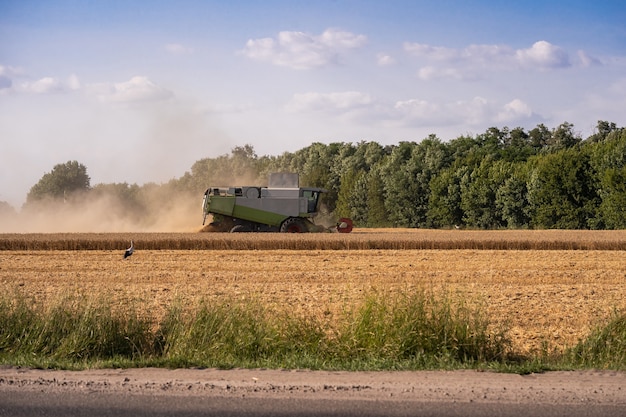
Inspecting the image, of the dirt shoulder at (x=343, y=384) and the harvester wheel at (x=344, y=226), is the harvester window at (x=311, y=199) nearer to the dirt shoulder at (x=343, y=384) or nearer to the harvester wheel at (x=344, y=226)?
the harvester wheel at (x=344, y=226)

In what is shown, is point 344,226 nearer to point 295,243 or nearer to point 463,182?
point 295,243

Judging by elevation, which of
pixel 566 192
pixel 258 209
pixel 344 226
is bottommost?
pixel 344 226

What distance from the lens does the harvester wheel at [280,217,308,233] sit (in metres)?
43.3

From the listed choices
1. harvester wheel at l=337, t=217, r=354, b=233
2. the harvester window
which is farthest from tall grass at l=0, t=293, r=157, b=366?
harvester wheel at l=337, t=217, r=354, b=233

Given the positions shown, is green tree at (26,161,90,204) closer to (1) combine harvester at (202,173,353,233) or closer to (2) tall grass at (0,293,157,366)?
(1) combine harvester at (202,173,353,233)

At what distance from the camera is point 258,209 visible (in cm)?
4325

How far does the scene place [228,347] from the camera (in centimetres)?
1147

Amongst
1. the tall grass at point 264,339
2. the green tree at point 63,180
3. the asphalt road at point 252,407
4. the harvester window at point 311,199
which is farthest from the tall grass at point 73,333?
the green tree at point 63,180

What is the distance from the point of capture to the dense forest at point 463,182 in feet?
199

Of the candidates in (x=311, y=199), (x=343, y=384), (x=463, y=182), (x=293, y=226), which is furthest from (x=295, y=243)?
(x=463, y=182)

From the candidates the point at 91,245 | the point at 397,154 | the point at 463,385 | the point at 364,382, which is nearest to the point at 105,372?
the point at 364,382

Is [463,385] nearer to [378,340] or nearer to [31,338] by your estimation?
[378,340]

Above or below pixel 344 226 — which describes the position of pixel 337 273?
below

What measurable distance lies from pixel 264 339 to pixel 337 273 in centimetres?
1319
